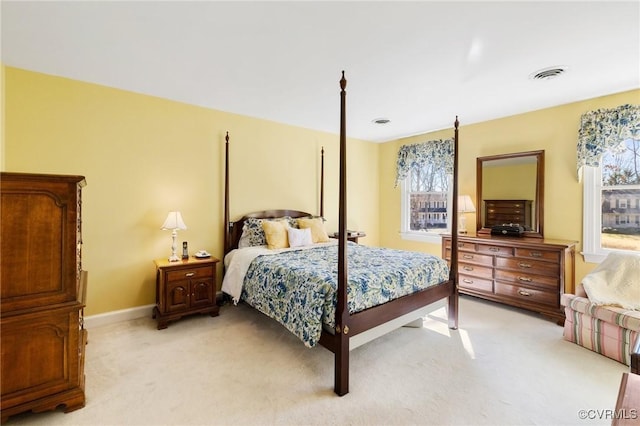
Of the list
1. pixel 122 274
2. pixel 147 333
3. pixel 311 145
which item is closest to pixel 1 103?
pixel 122 274

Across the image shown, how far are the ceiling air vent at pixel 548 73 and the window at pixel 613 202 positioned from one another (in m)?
1.22

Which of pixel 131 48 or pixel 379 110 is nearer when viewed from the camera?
pixel 131 48

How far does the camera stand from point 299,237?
376 cm

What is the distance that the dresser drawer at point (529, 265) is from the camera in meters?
3.21

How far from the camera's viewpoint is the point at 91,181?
299 cm

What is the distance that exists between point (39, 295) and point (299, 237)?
2.47 metres

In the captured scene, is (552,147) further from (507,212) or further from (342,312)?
(342,312)

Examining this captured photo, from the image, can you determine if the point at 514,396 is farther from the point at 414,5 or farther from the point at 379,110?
the point at 379,110

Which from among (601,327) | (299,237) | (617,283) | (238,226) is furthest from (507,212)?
(238,226)

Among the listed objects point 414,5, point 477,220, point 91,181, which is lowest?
point 477,220

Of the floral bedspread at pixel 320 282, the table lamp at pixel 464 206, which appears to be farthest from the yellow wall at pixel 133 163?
the table lamp at pixel 464 206

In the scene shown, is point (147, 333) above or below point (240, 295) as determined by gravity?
below

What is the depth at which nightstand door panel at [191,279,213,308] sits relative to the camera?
3209 mm

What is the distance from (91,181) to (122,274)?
3.39ft
